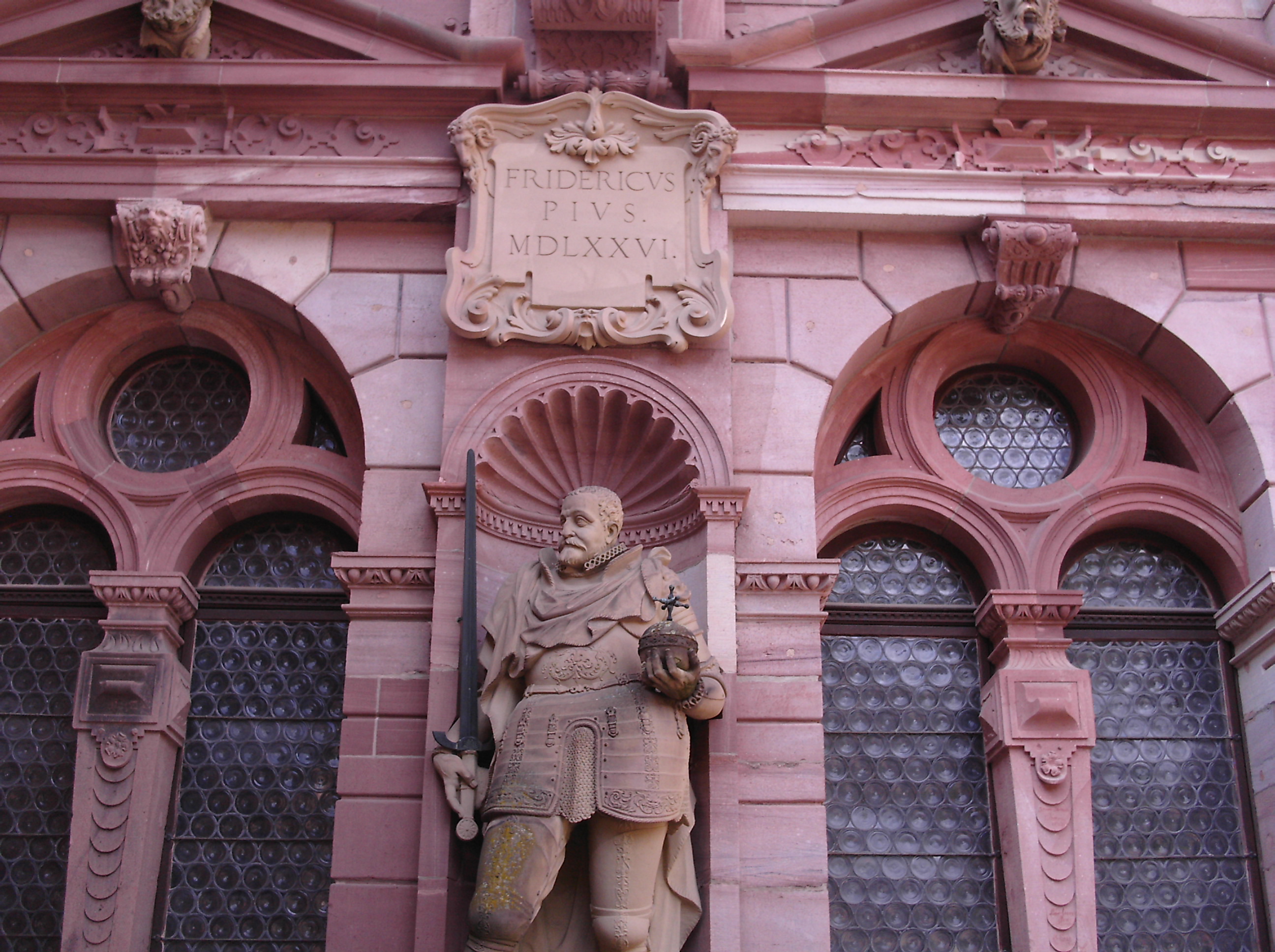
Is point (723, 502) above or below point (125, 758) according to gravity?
above

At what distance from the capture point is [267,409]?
413 inches

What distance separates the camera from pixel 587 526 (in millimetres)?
8695

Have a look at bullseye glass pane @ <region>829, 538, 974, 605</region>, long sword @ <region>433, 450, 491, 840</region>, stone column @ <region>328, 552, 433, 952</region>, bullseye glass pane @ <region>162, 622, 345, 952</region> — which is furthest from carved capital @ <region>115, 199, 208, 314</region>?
bullseye glass pane @ <region>829, 538, 974, 605</region>

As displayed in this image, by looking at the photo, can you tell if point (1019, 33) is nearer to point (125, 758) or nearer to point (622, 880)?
point (622, 880)

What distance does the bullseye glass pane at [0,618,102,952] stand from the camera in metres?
9.34

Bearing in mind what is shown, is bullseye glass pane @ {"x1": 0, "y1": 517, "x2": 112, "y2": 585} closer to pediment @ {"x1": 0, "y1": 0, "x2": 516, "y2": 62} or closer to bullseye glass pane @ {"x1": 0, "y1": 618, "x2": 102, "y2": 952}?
bullseye glass pane @ {"x1": 0, "y1": 618, "x2": 102, "y2": 952}

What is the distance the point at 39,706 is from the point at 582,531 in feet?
13.1

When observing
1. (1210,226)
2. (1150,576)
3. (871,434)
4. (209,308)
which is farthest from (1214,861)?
(209,308)

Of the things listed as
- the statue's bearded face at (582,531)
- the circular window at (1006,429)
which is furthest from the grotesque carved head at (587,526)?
the circular window at (1006,429)

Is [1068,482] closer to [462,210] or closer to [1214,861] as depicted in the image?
[1214,861]

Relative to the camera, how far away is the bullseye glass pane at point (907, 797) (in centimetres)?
943

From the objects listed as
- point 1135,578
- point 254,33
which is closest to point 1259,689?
point 1135,578

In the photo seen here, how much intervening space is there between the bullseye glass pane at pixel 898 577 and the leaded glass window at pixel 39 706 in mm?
5090

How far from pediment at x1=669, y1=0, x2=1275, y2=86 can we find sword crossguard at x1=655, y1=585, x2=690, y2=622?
4.25 metres
